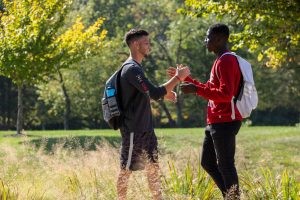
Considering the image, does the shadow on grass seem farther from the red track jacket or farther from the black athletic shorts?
the red track jacket

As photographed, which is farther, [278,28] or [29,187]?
[278,28]

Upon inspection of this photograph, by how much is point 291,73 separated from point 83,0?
18.2 meters

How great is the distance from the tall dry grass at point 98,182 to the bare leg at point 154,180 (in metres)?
0.16

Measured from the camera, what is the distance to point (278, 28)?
11953mm

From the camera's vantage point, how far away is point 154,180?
5133mm

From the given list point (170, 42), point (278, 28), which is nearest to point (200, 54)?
point (170, 42)

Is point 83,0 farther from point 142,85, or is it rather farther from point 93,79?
point 142,85

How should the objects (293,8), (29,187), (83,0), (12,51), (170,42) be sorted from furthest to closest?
1. (83,0)
2. (170,42)
3. (12,51)
4. (293,8)
5. (29,187)

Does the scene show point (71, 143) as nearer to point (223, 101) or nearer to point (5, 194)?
point (5, 194)

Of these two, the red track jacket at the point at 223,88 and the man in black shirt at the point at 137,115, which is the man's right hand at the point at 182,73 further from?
the red track jacket at the point at 223,88

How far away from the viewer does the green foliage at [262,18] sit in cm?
1142

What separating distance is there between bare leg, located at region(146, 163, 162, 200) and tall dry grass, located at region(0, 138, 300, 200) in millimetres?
164

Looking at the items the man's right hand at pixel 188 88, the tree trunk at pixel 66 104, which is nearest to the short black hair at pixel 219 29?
the man's right hand at pixel 188 88

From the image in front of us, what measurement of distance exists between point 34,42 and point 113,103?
12.2 metres
